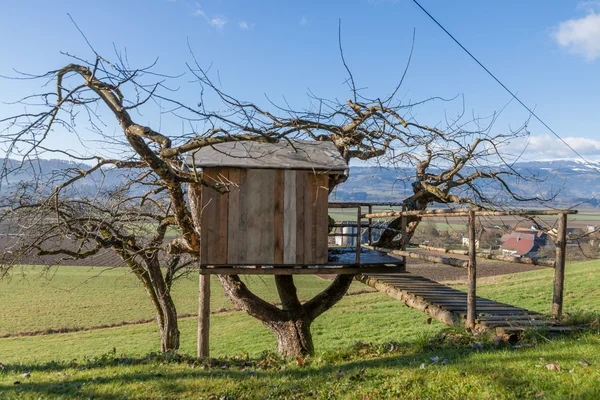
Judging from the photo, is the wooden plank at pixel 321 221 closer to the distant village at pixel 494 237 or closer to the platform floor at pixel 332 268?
the platform floor at pixel 332 268

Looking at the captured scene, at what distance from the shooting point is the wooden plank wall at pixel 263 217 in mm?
7395

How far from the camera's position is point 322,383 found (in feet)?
15.7

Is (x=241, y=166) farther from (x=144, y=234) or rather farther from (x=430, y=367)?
(x=144, y=234)

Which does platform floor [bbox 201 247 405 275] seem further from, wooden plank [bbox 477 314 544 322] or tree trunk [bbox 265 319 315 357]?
wooden plank [bbox 477 314 544 322]

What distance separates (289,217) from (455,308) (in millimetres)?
3016

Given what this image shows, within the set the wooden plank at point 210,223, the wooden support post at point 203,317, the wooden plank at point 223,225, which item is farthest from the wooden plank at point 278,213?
the wooden support post at point 203,317

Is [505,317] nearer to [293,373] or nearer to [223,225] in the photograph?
[293,373]

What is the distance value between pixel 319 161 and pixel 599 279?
21500mm

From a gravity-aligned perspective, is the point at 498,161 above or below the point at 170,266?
above

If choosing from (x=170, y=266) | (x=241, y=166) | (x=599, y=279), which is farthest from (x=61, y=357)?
(x=599, y=279)

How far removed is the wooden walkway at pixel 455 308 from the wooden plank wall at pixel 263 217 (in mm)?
1919

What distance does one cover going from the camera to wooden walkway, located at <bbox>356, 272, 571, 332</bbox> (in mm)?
5594

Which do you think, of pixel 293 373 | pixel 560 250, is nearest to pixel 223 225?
pixel 293 373

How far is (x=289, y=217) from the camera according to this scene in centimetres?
754
